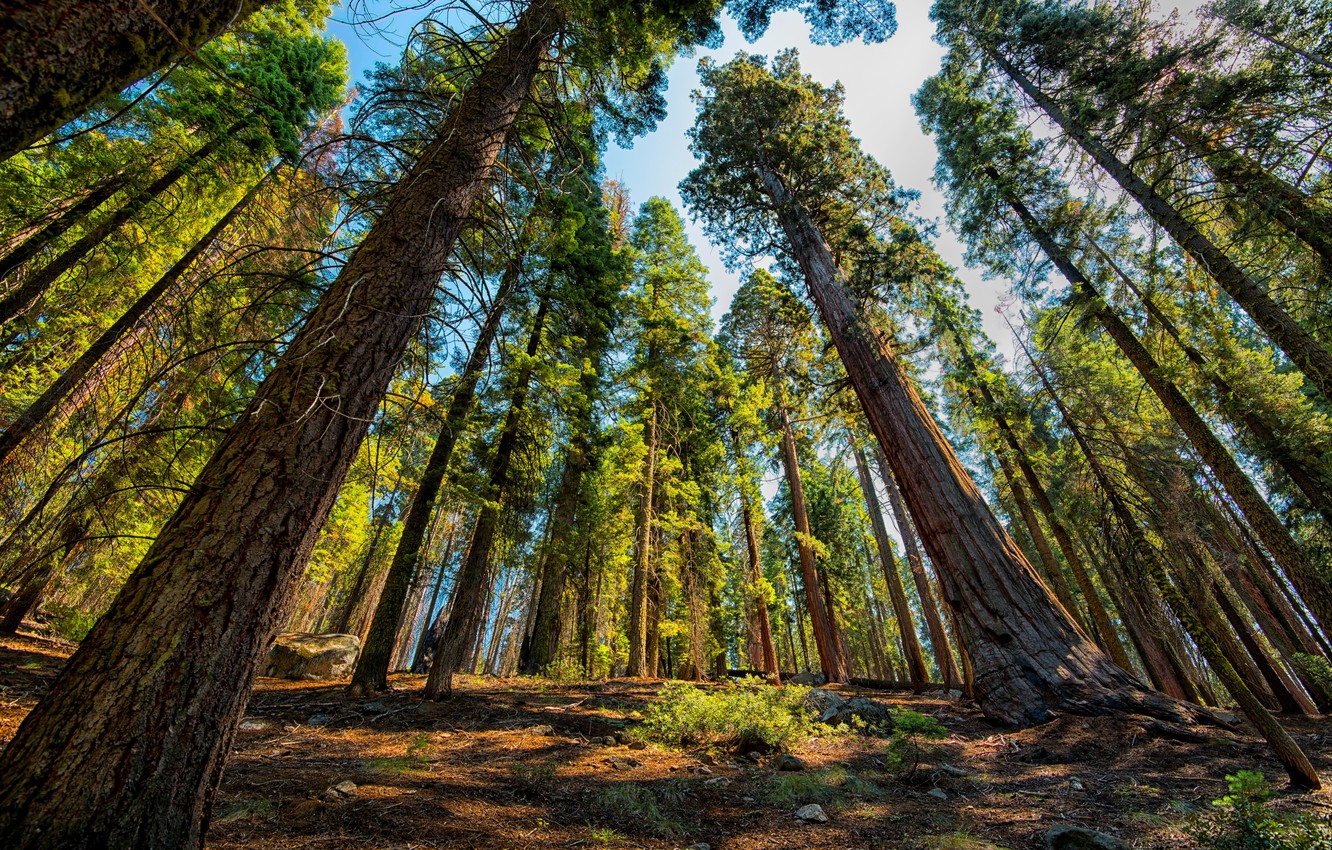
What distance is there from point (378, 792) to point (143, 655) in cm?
226

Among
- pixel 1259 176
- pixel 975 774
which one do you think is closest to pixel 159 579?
pixel 975 774

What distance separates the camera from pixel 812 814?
3.12 meters

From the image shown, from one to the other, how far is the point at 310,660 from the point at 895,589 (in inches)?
593

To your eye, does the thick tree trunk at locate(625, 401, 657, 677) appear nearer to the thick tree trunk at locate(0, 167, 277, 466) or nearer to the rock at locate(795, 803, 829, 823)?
the rock at locate(795, 803, 829, 823)

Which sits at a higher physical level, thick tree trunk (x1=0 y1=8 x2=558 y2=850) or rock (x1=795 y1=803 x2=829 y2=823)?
thick tree trunk (x1=0 y1=8 x2=558 y2=850)

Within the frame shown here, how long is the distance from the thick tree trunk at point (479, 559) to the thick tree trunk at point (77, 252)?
4.55 meters

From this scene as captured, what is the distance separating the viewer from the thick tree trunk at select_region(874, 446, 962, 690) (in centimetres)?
1321

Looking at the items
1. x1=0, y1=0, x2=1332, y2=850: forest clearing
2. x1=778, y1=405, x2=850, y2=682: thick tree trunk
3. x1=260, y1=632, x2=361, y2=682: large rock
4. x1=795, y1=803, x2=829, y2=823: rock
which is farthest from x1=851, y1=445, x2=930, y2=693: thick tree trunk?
x1=260, y1=632, x2=361, y2=682: large rock

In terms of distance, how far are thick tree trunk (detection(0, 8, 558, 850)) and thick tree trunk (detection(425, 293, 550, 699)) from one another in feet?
17.1

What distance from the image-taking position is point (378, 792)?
3.06 metres

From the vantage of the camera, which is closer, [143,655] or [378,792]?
[143,655]

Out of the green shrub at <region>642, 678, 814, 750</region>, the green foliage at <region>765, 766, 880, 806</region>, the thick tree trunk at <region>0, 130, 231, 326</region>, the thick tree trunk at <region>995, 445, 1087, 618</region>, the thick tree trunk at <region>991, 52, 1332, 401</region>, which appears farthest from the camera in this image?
the thick tree trunk at <region>995, 445, 1087, 618</region>

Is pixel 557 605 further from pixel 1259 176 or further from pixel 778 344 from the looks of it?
pixel 1259 176

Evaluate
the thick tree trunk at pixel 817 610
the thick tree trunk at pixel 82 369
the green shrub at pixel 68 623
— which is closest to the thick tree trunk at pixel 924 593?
the thick tree trunk at pixel 817 610
